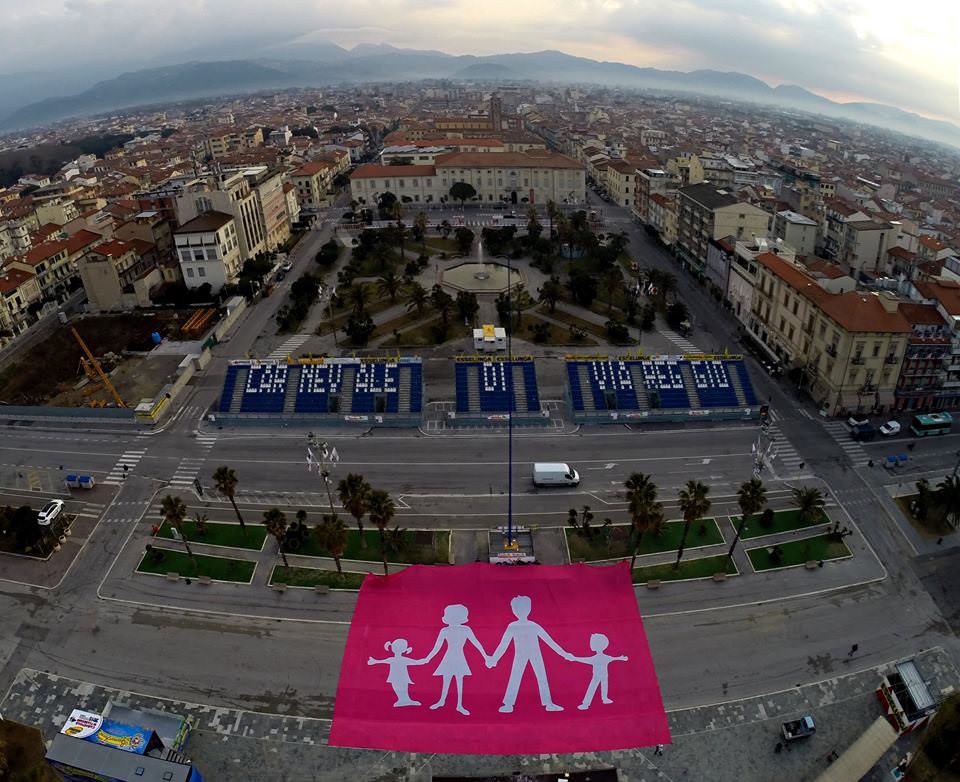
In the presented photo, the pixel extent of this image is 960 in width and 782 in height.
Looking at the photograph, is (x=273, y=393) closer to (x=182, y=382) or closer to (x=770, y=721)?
(x=182, y=382)

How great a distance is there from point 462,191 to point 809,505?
153 meters

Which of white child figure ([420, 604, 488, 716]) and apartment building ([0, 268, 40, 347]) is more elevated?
apartment building ([0, 268, 40, 347])

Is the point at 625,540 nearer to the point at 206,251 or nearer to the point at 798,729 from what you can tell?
the point at 798,729

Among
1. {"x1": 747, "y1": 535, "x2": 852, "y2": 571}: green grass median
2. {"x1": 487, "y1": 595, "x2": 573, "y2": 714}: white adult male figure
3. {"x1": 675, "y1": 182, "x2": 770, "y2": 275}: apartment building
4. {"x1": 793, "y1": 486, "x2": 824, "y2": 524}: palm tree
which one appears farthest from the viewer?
{"x1": 675, "y1": 182, "x2": 770, "y2": 275}: apartment building

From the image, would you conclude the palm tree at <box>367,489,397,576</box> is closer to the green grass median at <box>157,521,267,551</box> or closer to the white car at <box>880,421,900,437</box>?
the green grass median at <box>157,521,267,551</box>

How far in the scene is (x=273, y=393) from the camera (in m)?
80.3

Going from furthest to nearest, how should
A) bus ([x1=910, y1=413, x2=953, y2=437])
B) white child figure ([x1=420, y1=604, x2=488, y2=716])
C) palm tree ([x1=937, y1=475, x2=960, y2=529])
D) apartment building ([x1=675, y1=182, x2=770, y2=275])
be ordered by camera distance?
apartment building ([x1=675, y1=182, x2=770, y2=275]), bus ([x1=910, y1=413, x2=953, y2=437]), palm tree ([x1=937, y1=475, x2=960, y2=529]), white child figure ([x1=420, y1=604, x2=488, y2=716])

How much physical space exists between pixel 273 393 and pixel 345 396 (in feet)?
31.6

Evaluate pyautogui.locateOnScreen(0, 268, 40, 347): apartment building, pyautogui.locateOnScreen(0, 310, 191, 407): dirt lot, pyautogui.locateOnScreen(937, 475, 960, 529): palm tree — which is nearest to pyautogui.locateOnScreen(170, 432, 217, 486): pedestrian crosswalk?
pyautogui.locateOnScreen(0, 310, 191, 407): dirt lot

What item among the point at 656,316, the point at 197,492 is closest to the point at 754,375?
the point at 656,316

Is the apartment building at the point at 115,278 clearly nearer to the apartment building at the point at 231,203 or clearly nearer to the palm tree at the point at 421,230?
the apartment building at the point at 231,203

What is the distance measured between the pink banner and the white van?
41.7ft

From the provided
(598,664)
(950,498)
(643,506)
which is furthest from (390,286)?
(950,498)

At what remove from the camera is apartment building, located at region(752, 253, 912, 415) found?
75688 millimetres
